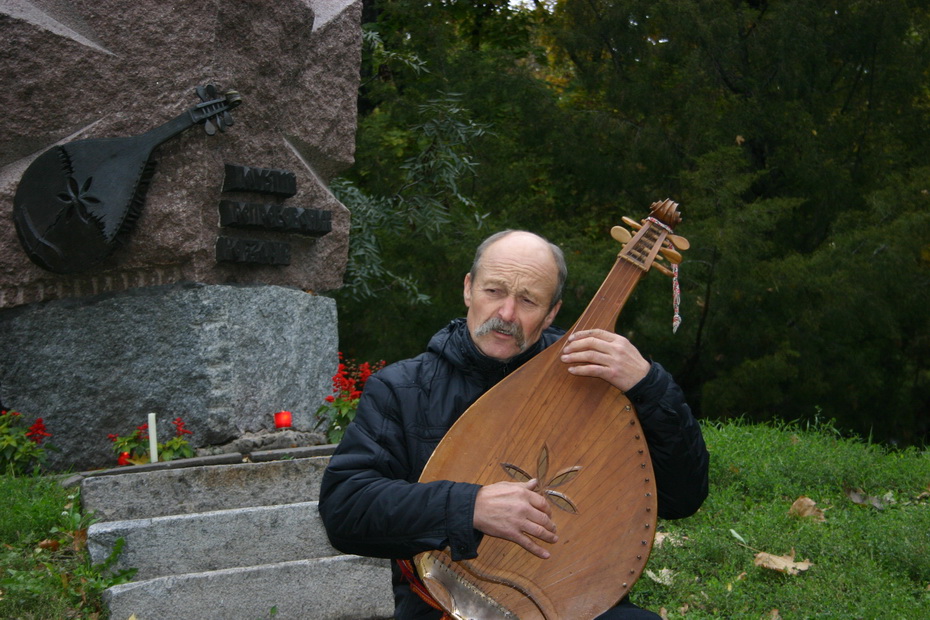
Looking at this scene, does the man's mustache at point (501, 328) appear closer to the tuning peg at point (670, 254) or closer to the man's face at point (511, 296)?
the man's face at point (511, 296)

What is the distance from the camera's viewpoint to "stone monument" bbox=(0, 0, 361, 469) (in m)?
5.09

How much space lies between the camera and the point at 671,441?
8.30 feet

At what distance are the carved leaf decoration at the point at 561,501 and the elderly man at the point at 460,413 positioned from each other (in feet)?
0.35

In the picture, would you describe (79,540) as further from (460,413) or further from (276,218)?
(460,413)

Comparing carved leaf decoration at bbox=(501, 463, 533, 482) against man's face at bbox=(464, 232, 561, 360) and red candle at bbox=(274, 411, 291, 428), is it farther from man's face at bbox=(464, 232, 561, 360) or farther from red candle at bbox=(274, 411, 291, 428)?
red candle at bbox=(274, 411, 291, 428)

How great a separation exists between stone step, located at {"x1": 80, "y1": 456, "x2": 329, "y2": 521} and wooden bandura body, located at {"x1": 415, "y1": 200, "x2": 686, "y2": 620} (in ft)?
7.37

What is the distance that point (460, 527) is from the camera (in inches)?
89.7

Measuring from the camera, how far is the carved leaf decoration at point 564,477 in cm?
249

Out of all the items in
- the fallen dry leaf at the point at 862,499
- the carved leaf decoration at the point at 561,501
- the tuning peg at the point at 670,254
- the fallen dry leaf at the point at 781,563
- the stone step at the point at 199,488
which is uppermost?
the tuning peg at the point at 670,254

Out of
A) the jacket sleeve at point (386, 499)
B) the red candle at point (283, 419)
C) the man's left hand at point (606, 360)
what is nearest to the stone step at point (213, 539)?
the red candle at point (283, 419)

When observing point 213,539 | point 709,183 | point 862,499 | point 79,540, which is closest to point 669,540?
point 862,499

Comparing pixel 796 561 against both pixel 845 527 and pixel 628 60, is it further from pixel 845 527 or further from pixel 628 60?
pixel 628 60

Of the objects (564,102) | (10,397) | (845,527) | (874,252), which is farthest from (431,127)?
(845,527)

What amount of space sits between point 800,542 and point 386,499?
2.60 m
